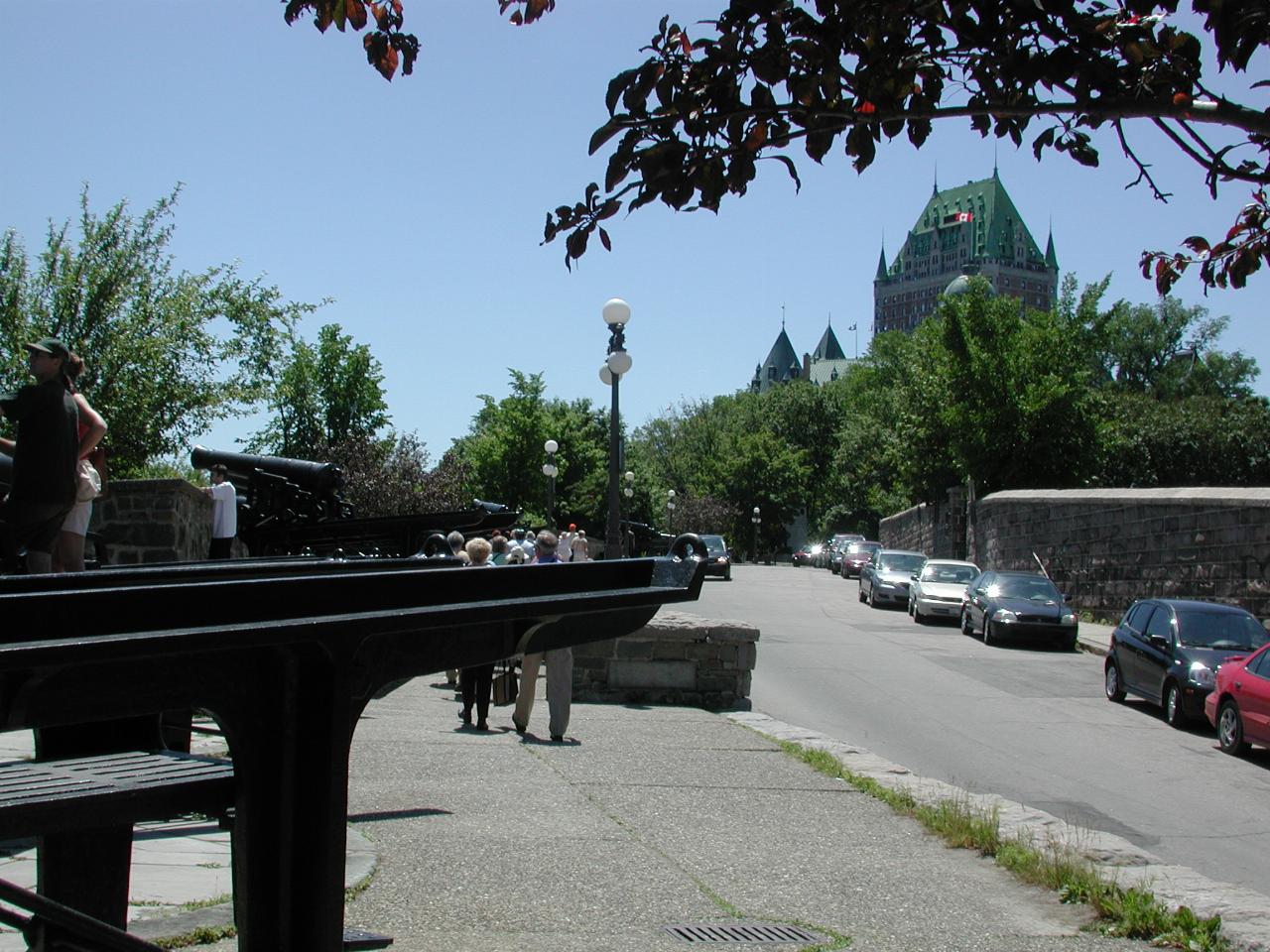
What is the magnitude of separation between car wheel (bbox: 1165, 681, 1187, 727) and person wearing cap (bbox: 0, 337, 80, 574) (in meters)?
11.9

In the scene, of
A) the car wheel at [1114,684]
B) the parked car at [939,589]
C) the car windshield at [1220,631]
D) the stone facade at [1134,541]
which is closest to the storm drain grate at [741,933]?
the car windshield at [1220,631]

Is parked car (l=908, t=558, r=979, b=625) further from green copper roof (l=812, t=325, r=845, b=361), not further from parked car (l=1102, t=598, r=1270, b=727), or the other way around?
green copper roof (l=812, t=325, r=845, b=361)

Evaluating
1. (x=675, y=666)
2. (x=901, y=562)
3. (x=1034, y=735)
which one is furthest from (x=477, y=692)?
(x=901, y=562)

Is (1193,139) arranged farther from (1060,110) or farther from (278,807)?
(278,807)

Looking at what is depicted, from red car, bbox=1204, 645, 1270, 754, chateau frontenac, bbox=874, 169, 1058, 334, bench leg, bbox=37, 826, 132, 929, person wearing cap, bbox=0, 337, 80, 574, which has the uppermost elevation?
chateau frontenac, bbox=874, 169, 1058, 334

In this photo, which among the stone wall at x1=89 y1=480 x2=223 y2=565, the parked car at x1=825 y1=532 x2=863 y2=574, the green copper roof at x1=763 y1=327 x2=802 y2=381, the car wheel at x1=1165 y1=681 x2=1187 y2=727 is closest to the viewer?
the stone wall at x1=89 y1=480 x2=223 y2=565

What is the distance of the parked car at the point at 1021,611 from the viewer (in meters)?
23.7

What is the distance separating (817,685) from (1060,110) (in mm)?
13199

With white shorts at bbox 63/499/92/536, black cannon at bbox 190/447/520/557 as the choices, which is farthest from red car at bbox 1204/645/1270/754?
white shorts at bbox 63/499/92/536

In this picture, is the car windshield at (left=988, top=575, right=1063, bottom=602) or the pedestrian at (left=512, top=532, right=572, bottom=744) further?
the car windshield at (left=988, top=575, right=1063, bottom=602)

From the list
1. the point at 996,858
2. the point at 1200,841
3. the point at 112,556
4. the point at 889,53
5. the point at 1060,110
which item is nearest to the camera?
the point at 1060,110

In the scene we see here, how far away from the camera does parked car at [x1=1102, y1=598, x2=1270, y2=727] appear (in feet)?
47.7

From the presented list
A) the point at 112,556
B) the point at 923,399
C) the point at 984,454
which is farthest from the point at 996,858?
the point at 923,399

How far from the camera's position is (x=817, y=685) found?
55.6 feet
